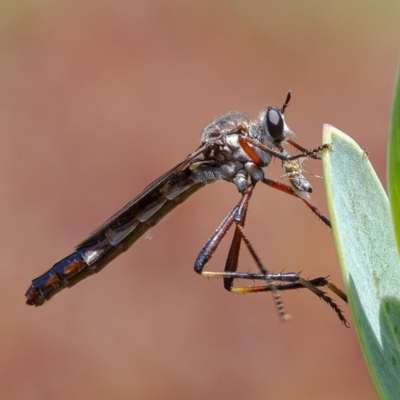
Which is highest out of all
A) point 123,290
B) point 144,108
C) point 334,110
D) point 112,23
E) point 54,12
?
point 54,12

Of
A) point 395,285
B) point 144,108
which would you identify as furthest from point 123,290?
point 395,285

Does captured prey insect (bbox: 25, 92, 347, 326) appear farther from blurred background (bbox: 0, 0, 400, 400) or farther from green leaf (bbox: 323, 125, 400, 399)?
blurred background (bbox: 0, 0, 400, 400)

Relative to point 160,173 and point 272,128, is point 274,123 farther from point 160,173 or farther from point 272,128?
point 160,173

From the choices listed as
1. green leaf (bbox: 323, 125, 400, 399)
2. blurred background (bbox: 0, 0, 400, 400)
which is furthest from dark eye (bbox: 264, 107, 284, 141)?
blurred background (bbox: 0, 0, 400, 400)

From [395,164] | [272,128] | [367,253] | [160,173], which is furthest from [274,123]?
[160,173]

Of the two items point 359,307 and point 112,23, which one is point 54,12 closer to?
point 112,23
